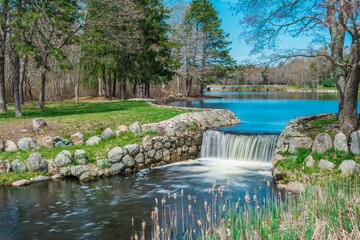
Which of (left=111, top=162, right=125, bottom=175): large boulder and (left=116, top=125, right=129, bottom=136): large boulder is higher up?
(left=116, top=125, right=129, bottom=136): large boulder

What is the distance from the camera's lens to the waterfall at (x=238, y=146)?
13.7m

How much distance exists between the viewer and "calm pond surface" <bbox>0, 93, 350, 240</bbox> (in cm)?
752

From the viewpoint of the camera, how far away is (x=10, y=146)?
40.2 ft

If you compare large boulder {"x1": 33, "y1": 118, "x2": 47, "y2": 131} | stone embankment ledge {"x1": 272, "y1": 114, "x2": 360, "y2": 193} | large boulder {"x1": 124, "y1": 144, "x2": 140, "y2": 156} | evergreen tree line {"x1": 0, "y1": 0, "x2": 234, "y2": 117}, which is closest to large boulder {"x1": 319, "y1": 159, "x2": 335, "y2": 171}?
stone embankment ledge {"x1": 272, "y1": 114, "x2": 360, "y2": 193}

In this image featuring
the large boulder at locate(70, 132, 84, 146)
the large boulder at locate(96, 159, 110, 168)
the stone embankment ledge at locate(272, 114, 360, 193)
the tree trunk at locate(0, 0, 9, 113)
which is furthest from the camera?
the tree trunk at locate(0, 0, 9, 113)

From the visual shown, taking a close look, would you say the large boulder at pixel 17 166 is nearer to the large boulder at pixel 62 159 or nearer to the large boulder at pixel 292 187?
the large boulder at pixel 62 159

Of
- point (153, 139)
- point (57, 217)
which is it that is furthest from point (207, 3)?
point (57, 217)

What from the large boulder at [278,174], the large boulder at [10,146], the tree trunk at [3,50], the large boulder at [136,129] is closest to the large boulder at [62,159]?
the large boulder at [10,146]

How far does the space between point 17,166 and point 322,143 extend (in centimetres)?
1008

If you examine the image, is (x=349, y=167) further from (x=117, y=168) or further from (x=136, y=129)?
(x=136, y=129)

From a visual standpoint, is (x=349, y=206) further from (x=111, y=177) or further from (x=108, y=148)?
(x=108, y=148)

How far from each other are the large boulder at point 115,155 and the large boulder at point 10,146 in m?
3.38

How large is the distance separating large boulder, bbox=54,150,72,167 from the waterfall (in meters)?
5.95

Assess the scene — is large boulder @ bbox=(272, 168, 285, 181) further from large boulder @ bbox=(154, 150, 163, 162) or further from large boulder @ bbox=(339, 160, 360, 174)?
large boulder @ bbox=(154, 150, 163, 162)
